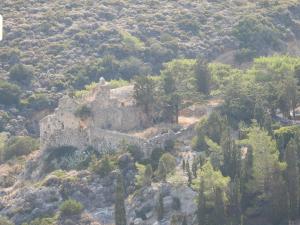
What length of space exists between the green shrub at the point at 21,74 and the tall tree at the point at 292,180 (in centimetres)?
7730

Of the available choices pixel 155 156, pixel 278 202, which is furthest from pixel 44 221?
pixel 278 202

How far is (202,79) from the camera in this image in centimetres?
15638

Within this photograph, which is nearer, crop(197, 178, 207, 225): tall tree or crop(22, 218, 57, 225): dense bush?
crop(197, 178, 207, 225): tall tree

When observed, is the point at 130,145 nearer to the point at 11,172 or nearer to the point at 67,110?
the point at 67,110

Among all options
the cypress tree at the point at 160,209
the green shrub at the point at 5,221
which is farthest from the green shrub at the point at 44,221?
the cypress tree at the point at 160,209

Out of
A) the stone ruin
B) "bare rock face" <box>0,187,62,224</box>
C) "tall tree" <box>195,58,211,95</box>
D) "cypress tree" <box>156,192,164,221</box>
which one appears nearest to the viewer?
"cypress tree" <box>156,192,164,221</box>

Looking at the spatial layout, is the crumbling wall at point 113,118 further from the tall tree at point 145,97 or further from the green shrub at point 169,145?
the green shrub at point 169,145

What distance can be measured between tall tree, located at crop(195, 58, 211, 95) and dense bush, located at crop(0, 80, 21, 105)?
38743mm

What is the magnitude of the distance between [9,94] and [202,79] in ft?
133

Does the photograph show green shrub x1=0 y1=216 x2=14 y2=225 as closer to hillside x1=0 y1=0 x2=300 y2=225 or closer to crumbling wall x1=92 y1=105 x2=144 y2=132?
hillside x1=0 y1=0 x2=300 y2=225

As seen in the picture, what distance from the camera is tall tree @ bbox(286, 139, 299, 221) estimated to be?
4806 inches

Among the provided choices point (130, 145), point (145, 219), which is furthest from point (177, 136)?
point (145, 219)

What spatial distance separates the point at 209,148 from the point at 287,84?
1428 cm

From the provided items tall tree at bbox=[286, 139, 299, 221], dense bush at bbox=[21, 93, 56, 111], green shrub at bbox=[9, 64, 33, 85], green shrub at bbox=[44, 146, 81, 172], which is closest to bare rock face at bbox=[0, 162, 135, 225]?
green shrub at bbox=[44, 146, 81, 172]
